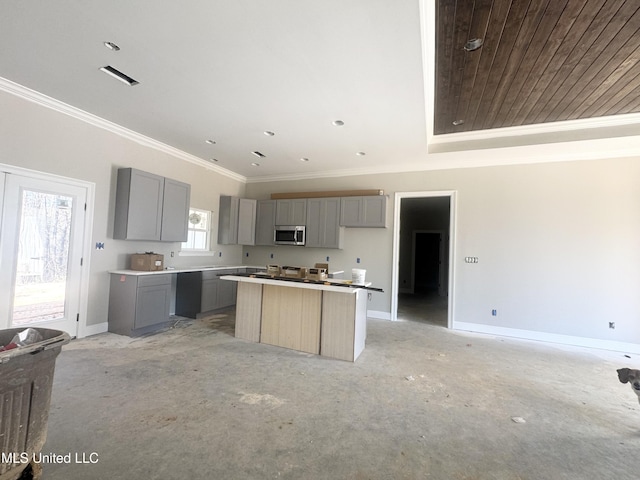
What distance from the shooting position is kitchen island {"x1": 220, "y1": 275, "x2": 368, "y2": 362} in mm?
3432

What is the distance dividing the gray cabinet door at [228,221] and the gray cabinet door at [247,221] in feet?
0.32

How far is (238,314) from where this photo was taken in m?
4.12

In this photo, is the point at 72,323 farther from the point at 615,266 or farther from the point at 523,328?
the point at 615,266

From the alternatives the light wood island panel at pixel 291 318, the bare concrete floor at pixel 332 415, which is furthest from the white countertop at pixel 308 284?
the bare concrete floor at pixel 332 415

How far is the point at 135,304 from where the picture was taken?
3.99 m

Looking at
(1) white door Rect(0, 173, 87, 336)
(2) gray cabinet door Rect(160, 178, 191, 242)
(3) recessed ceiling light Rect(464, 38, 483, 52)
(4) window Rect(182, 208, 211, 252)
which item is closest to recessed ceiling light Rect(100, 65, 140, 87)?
(1) white door Rect(0, 173, 87, 336)

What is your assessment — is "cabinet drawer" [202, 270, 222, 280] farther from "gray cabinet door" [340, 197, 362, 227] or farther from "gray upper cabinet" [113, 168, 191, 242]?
"gray cabinet door" [340, 197, 362, 227]

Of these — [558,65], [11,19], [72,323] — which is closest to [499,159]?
[558,65]

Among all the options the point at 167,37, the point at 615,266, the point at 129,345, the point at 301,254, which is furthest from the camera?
the point at 301,254

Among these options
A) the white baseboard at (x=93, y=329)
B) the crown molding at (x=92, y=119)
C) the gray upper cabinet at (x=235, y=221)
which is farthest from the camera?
the gray upper cabinet at (x=235, y=221)

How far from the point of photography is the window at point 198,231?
5.75 m

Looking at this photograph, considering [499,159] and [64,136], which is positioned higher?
[499,159]

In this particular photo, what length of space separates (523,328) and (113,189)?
23.0ft

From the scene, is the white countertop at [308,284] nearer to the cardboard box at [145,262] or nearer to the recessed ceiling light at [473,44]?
the cardboard box at [145,262]
